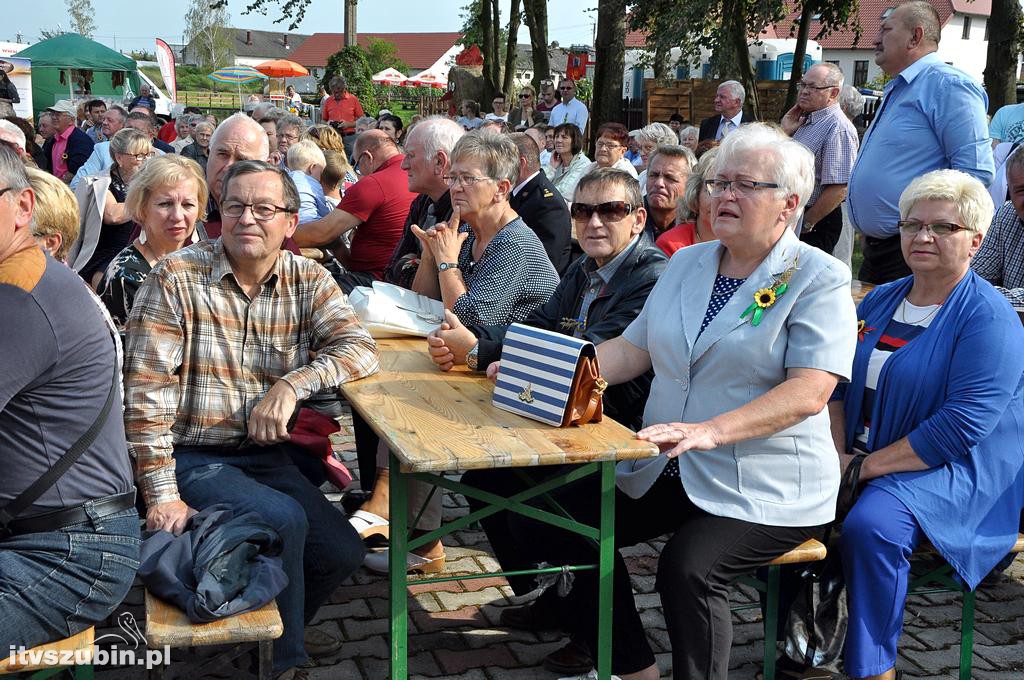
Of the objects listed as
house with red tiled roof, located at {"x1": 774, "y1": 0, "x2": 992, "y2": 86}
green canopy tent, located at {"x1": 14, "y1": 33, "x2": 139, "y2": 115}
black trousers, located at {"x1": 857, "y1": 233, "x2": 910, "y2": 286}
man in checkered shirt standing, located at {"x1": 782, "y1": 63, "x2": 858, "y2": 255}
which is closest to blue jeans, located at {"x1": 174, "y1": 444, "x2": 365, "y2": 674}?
black trousers, located at {"x1": 857, "y1": 233, "x2": 910, "y2": 286}

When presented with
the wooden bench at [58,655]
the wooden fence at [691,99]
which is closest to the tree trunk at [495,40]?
the wooden fence at [691,99]

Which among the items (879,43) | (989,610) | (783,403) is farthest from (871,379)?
(879,43)

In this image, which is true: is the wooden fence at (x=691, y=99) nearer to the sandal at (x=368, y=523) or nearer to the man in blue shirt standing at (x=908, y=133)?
the man in blue shirt standing at (x=908, y=133)

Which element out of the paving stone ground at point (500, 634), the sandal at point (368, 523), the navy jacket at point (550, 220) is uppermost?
the navy jacket at point (550, 220)

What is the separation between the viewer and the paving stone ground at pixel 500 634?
3217 mm

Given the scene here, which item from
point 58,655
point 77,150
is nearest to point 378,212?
point 58,655

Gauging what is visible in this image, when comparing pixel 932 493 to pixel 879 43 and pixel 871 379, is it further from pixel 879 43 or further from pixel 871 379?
pixel 879 43

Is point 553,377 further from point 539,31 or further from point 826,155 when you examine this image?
point 539,31

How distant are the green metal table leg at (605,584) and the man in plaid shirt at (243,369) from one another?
76cm

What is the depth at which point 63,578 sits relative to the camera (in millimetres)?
2275

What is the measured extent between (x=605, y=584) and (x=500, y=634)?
0.86m

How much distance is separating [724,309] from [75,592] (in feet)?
5.85

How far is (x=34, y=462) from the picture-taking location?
224 centimetres

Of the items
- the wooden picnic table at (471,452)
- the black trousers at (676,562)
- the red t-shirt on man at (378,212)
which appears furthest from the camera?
the red t-shirt on man at (378,212)
